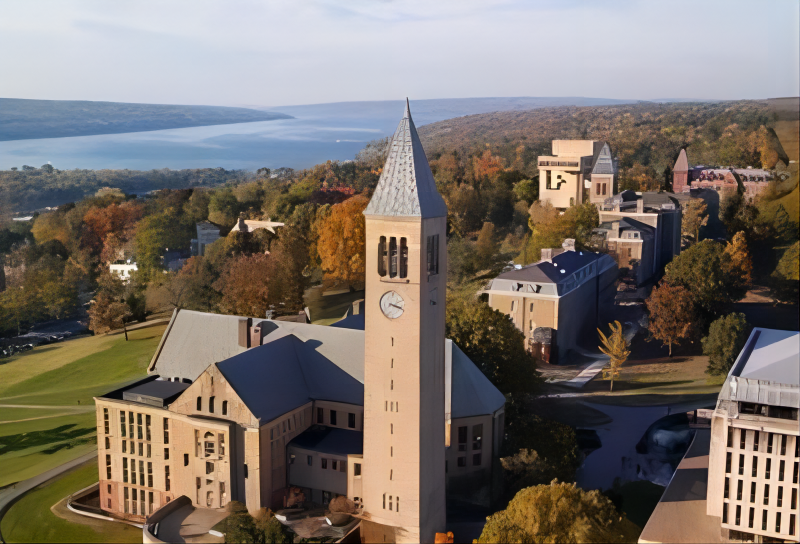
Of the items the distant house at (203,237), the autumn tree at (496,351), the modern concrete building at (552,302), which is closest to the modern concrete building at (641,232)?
the modern concrete building at (552,302)

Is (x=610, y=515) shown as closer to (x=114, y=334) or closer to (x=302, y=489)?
(x=302, y=489)

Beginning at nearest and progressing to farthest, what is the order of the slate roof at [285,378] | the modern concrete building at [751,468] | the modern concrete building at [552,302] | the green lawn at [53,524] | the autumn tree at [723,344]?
the modern concrete building at [751,468]
the slate roof at [285,378]
the green lawn at [53,524]
the autumn tree at [723,344]
the modern concrete building at [552,302]

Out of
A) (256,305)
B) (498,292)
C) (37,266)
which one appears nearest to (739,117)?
(498,292)

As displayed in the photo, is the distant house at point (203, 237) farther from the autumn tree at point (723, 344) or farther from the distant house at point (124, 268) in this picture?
the autumn tree at point (723, 344)

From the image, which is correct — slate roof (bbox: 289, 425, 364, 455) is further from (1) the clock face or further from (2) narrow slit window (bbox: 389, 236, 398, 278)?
(2) narrow slit window (bbox: 389, 236, 398, 278)

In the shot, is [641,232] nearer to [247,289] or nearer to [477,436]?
[477,436]

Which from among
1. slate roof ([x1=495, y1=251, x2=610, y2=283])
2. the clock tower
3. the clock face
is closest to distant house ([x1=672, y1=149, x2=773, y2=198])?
slate roof ([x1=495, y1=251, x2=610, y2=283])
